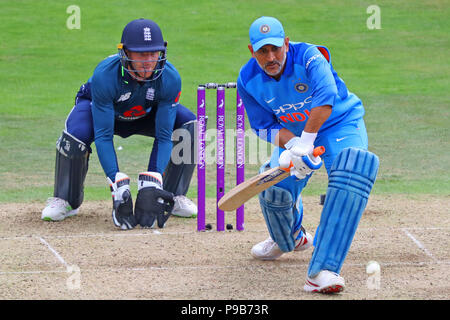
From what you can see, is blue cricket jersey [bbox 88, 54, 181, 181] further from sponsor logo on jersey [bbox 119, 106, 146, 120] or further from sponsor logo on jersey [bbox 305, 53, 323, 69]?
sponsor logo on jersey [bbox 305, 53, 323, 69]

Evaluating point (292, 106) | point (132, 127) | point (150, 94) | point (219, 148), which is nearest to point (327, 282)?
point (292, 106)

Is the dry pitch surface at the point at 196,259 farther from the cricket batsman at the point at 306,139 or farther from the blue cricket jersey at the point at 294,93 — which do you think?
the blue cricket jersey at the point at 294,93

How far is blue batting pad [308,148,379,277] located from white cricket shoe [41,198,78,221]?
286cm

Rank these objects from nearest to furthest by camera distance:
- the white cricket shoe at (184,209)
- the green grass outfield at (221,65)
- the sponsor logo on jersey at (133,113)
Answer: the sponsor logo on jersey at (133,113), the white cricket shoe at (184,209), the green grass outfield at (221,65)

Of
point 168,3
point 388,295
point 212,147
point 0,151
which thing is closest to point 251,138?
point 212,147

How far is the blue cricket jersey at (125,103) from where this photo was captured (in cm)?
675

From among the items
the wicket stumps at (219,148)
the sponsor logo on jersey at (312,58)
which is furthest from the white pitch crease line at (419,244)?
the sponsor logo on jersey at (312,58)

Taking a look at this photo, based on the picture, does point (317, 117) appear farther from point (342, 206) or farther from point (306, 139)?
point (342, 206)

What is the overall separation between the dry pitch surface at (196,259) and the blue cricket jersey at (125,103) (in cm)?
60

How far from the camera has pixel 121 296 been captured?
5.07 meters

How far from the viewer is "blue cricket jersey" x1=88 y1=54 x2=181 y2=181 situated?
6.75m

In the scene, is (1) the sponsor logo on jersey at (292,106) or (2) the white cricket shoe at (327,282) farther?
(1) the sponsor logo on jersey at (292,106)
